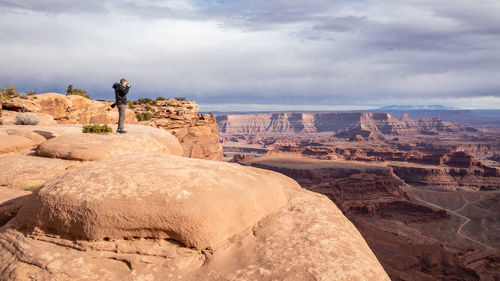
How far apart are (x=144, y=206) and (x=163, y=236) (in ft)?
2.38

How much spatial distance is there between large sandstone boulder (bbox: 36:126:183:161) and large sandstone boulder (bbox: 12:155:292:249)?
14.7ft

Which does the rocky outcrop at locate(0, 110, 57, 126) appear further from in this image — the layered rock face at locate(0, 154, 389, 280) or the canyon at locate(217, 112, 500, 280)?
the canyon at locate(217, 112, 500, 280)

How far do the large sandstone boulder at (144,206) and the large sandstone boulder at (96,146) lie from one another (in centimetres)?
447

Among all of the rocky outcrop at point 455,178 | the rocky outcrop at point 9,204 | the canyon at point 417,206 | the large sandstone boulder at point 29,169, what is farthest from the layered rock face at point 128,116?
the rocky outcrop at point 455,178

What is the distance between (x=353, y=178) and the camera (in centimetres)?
6425

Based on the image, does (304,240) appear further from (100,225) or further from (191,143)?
(191,143)

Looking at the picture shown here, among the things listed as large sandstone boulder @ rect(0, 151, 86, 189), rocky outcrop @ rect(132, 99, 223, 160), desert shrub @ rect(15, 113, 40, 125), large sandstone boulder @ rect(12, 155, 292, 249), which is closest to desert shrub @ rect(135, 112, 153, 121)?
rocky outcrop @ rect(132, 99, 223, 160)

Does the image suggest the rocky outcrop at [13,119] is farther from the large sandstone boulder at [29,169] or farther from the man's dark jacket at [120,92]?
the man's dark jacket at [120,92]

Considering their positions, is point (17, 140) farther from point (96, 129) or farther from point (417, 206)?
point (417, 206)

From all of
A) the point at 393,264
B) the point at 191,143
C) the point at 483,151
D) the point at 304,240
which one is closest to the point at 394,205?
the point at 393,264

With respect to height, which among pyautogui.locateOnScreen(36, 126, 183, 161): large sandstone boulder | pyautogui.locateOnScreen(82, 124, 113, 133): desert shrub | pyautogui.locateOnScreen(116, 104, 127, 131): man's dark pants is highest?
pyautogui.locateOnScreen(116, 104, 127, 131): man's dark pants

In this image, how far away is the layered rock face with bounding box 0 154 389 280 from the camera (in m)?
5.16

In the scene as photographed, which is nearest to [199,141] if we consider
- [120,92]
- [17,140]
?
[120,92]

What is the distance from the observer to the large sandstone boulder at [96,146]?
1120 centimetres
